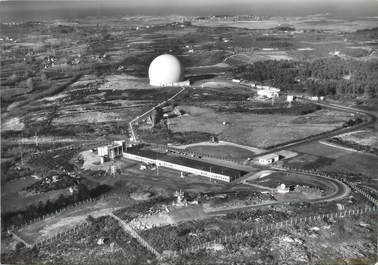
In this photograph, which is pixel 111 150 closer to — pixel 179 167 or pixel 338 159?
pixel 179 167

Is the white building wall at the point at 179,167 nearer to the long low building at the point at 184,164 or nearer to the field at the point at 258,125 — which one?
the long low building at the point at 184,164

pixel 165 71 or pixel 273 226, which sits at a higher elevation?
pixel 165 71

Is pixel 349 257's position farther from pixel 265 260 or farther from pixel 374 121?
pixel 374 121

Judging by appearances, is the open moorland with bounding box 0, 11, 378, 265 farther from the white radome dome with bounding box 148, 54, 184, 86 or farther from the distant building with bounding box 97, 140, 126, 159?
the white radome dome with bounding box 148, 54, 184, 86

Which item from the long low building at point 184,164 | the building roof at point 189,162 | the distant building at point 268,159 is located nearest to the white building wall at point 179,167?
the long low building at point 184,164

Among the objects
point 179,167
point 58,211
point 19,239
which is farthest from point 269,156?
point 19,239
